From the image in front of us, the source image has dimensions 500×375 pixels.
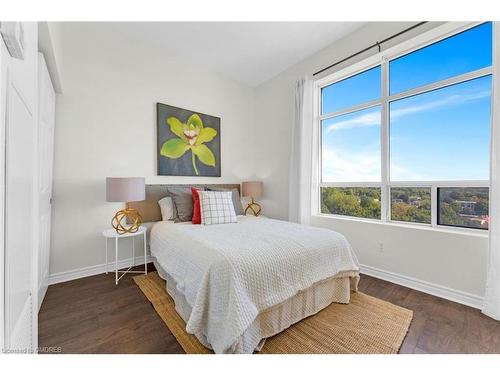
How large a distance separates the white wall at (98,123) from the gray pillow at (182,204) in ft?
1.39

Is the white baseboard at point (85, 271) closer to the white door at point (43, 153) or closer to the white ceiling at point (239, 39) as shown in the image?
the white door at point (43, 153)

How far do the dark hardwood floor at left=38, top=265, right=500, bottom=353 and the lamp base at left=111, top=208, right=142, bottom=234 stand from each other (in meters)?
0.62

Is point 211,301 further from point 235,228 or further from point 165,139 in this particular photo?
point 165,139

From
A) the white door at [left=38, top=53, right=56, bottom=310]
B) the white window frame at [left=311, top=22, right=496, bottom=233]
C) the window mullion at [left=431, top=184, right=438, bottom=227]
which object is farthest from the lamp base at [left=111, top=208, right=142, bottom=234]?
the window mullion at [left=431, top=184, right=438, bottom=227]

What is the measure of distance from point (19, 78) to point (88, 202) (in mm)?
2204

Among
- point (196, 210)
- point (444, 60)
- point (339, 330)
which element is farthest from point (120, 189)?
point (444, 60)

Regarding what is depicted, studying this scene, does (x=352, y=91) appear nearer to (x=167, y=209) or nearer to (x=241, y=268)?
(x=241, y=268)

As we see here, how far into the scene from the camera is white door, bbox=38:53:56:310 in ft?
5.76

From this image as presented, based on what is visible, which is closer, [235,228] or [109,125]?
[235,228]

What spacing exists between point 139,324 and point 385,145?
3037 mm

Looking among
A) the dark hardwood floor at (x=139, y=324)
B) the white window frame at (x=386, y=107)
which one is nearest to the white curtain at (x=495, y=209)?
the dark hardwood floor at (x=139, y=324)

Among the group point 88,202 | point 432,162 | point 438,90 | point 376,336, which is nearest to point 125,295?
point 88,202
